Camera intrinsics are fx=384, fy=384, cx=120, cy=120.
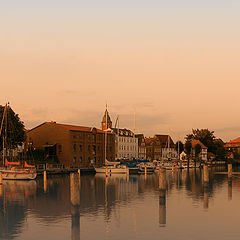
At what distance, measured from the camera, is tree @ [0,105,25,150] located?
82.1 m

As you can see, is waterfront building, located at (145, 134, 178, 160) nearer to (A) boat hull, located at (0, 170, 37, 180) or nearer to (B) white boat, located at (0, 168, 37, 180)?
(B) white boat, located at (0, 168, 37, 180)

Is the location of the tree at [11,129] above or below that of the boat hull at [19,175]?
above

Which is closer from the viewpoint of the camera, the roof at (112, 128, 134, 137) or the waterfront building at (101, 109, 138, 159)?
the waterfront building at (101, 109, 138, 159)

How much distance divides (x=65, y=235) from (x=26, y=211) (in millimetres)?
11182

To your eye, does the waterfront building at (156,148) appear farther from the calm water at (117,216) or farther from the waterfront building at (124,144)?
the calm water at (117,216)

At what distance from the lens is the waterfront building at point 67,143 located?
10644 centimetres

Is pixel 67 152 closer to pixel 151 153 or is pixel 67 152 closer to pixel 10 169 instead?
pixel 10 169

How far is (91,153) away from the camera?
115562mm

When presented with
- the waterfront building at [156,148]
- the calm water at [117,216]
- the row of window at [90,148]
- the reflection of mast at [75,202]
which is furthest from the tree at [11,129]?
the waterfront building at [156,148]

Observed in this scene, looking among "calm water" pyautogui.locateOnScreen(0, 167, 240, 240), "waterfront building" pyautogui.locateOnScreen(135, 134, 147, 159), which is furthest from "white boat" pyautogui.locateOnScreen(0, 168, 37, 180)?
"waterfront building" pyautogui.locateOnScreen(135, 134, 147, 159)

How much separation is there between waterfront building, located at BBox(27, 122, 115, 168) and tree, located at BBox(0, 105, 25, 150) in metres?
15.7

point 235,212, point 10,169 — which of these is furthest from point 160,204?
point 10,169

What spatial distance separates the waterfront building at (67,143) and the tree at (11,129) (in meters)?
15.7

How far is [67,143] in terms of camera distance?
106 metres
